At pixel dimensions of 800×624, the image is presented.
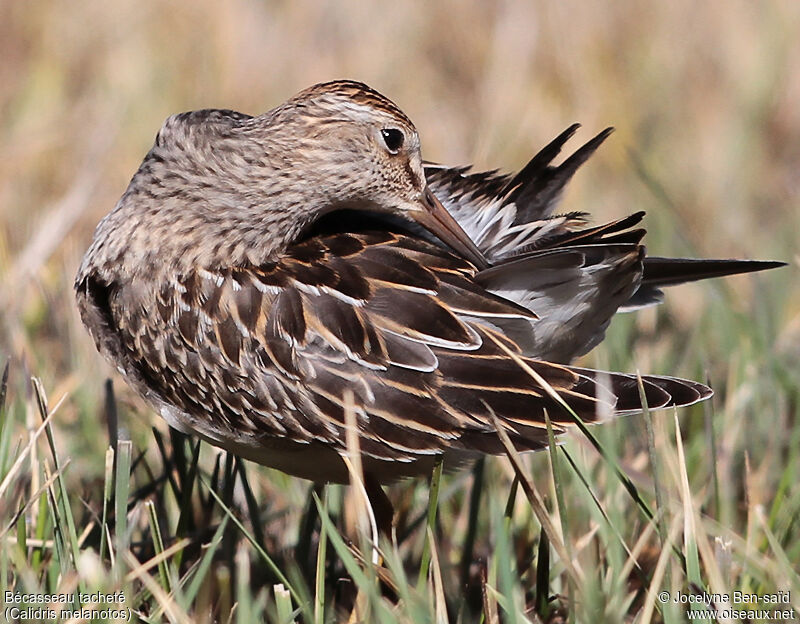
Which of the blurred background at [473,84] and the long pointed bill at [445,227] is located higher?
the blurred background at [473,84]

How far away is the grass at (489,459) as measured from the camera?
3.34 metres

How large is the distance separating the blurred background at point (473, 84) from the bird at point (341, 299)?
2.48 meters

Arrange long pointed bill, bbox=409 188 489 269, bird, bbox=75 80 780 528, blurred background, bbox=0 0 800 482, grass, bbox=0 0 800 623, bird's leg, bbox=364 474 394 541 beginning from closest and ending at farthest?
grass, bbox=0 0 800 623 < bird, bbox=75 80 780 528 < long pointed bill, bbox=409 188 489 269 < bird's leg, bbox=364 474 394 541 < blurred background, bbox=0 0 800 482

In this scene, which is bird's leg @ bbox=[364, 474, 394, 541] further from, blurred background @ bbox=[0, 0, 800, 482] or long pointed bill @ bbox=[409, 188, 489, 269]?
blurred background @ bbox=[0, 0, 800, 482]

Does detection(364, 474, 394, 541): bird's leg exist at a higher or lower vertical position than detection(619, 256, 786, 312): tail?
lower

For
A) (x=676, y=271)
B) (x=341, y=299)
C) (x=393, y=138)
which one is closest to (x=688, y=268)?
(x=676, y=271)

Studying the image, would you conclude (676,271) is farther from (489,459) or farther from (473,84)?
(473,84)

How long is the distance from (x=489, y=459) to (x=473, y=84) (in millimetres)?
3778

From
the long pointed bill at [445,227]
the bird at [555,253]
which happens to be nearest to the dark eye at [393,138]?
the long pointed bill at [445,227]

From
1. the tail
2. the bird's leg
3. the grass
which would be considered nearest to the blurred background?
the grass

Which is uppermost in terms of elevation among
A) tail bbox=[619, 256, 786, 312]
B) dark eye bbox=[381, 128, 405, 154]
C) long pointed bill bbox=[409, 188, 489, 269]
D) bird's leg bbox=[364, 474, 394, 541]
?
dark eye bbox=[381, 128, 405, 154]

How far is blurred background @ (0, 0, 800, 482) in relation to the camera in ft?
22.6

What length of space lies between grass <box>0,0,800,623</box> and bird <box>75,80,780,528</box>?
22cm

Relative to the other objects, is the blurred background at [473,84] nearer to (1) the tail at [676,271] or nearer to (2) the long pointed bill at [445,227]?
(1) the tail at [676,271]
